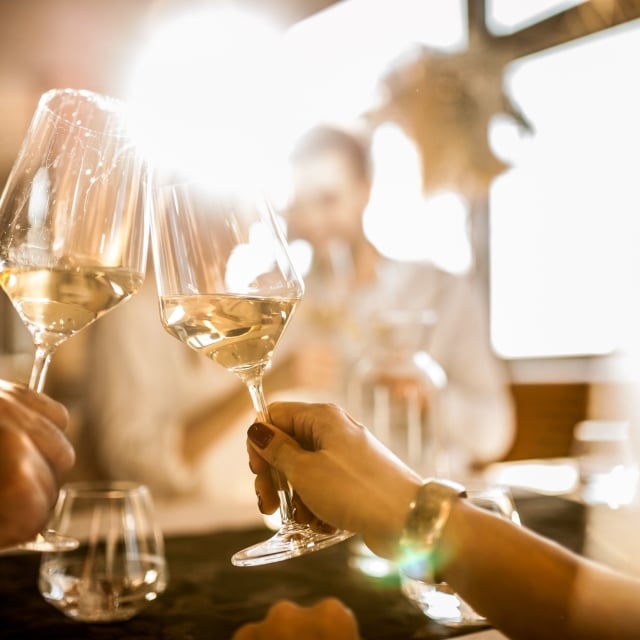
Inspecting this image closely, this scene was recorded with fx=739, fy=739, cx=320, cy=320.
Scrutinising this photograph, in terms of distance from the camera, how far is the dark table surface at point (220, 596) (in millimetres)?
650

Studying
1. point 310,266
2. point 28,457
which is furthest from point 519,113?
point 28,457

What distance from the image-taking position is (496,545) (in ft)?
1.68

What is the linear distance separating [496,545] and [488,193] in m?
3.85

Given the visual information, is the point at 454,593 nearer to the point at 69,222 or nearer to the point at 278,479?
the point at 278,479

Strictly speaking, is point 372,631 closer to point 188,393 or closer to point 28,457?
point 28,457

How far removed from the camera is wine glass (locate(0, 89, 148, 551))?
1.95 feet

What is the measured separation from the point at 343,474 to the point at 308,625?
123mm

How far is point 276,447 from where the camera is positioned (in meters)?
0.57

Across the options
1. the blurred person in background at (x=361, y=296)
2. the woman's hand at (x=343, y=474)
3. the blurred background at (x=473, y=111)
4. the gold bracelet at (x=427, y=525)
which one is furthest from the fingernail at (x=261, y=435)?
the blurred background at (x=473, y=111)

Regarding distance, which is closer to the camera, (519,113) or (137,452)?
(137,452)

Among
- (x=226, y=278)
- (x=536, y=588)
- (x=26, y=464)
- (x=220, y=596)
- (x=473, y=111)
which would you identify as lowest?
(x=220, y=596)

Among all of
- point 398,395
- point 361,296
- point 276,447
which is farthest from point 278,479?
point 361,296

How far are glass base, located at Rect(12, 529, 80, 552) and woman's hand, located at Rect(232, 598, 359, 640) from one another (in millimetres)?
152

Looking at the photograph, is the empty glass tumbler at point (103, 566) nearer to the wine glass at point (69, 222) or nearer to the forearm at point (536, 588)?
the wine glass at point (69, 222)
